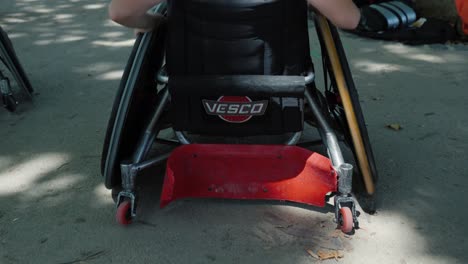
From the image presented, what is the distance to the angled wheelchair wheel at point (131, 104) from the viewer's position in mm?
2137

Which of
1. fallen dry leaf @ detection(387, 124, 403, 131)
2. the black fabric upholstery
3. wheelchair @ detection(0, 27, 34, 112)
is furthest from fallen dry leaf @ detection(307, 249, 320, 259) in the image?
wheelchair @ detection(0, 27, 34, 112)

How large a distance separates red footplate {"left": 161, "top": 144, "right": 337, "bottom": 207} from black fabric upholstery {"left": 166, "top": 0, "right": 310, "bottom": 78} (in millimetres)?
315

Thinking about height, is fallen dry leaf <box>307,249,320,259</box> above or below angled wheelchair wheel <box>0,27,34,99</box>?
below

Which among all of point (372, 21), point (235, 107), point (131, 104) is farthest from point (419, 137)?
point (372, 21)

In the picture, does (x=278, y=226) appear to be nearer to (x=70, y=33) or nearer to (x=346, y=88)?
(x=346, y=88)

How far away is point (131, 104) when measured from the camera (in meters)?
2.16

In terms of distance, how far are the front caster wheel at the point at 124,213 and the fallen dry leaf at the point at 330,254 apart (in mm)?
729

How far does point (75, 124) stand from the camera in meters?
3.12

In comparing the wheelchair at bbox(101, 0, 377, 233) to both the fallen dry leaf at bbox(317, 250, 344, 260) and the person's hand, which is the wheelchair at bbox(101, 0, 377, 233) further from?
the person's hand

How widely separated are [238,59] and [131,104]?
446 mm

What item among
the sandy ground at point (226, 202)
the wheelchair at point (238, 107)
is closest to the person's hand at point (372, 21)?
the sandy ground at point (226, 202)

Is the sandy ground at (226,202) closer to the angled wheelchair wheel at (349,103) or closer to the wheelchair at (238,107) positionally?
the wheelchair at (238,107)

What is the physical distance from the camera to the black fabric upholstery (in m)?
1.98

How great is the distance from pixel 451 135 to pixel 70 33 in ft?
11.0
